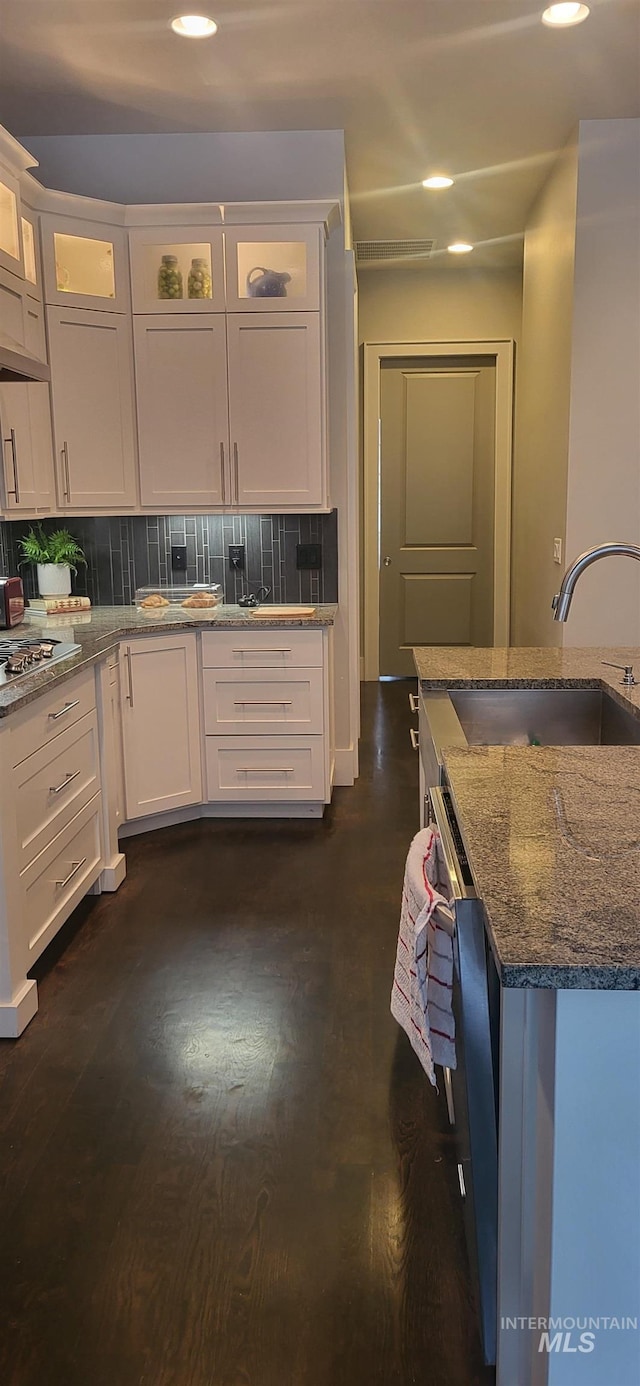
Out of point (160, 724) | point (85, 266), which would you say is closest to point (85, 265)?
point (85, 266)

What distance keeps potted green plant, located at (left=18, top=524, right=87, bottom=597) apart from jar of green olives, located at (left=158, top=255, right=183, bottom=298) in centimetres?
107

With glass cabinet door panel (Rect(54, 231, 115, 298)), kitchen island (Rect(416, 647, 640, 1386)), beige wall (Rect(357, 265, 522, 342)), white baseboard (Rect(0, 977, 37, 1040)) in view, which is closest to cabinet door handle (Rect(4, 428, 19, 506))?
glass cabinet door panel (Rect(54, 231, 115, 298))

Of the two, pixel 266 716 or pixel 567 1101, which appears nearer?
pixel 567 1101

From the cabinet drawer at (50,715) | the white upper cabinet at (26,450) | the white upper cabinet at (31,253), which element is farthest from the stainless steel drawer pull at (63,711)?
the white upper cabinet at (31,253)

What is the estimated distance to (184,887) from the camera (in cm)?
363

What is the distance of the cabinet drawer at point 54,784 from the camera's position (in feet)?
8.84

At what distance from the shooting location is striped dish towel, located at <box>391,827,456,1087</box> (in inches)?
67.1

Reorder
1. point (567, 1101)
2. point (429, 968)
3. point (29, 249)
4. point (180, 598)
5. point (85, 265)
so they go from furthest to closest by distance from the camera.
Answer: point (180, 598), point (85, 265), point (29, 249), point (429, 968), point (567, 1101)

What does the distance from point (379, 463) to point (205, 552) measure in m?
2.80

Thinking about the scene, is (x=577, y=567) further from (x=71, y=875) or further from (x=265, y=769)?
(x=265, y=769)

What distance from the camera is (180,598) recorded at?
472cm

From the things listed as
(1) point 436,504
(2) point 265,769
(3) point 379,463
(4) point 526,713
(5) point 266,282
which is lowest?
(2) point 265,769

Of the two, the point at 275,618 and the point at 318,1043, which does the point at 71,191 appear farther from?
the point at 318,1043

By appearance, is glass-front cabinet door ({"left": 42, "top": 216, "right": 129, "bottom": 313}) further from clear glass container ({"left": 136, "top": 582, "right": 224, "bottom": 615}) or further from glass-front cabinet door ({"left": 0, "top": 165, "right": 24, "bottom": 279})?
clear glass container ({"left": 136, "top": 582, "right": 224, "bottom": 615})
